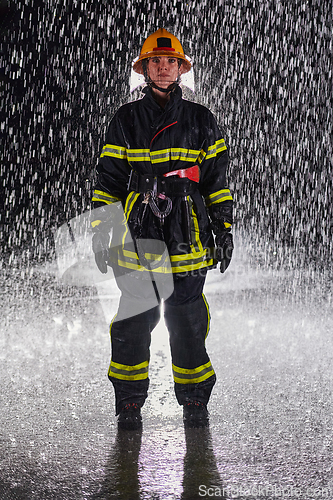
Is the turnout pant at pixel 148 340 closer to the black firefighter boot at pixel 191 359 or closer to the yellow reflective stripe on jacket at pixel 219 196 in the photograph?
the black firefighter boot at pixel 191 359

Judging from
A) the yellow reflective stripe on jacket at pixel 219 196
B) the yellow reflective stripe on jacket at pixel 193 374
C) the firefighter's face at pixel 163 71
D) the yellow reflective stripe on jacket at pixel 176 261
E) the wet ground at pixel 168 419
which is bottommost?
the wet ground at pixel 168 419

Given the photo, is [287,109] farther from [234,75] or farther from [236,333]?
[236,333]

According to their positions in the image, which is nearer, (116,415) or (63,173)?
A: (116,415)

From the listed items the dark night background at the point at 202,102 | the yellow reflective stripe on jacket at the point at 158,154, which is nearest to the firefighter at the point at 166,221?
the yellow reflective stripe on jacket at the point at 158,154

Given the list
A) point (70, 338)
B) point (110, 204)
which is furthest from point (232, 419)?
point (70, 338)

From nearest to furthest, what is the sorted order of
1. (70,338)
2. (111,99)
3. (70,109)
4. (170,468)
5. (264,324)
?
1. (170,468)
2. (70,338)
3. (264,324)
4. (70,109)
5. (111,99)

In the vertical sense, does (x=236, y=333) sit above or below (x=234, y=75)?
below

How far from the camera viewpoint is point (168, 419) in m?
2.60

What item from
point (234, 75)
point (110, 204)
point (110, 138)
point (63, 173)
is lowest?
point (63, 173)

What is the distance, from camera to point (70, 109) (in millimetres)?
16203

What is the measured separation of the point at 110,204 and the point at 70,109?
14.5 metres

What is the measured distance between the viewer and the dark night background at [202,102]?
43.9 feet

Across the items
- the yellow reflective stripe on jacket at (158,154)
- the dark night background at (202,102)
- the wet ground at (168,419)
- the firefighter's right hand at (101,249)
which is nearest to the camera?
the wet ground at (168,419)

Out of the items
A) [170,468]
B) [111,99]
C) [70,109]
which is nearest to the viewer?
[170,468]
